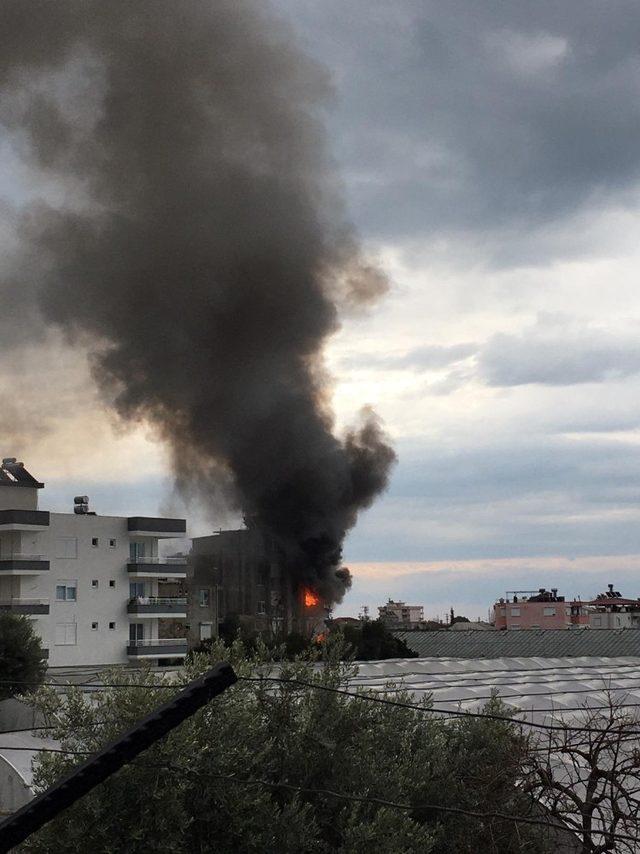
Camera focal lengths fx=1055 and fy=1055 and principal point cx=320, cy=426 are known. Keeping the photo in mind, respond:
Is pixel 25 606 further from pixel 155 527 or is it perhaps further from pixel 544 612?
pixel 544 612

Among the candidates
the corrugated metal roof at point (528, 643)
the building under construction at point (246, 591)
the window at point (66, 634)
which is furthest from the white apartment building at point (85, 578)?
the corrugated metal roof at point (528, 643)

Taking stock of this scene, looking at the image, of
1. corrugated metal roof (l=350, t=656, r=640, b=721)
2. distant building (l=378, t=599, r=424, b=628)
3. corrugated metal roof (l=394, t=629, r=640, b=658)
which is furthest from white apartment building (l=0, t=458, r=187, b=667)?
distant building (l=378, t=599, r=424, b=628)

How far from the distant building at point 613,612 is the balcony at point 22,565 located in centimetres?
4727

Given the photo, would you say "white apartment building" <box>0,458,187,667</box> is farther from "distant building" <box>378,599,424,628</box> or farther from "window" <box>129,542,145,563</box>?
"distant building" <box>378,599,424,628</box>

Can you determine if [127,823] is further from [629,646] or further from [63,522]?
[629,646]

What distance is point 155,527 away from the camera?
58.3m

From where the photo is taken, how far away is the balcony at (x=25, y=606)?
52.2 metres

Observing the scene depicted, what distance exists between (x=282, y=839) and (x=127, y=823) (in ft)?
5.43

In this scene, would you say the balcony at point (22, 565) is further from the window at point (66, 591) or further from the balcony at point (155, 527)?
the balcony at point (155, 527)

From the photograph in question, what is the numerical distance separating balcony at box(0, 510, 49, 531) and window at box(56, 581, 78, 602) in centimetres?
330

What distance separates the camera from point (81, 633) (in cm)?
5525

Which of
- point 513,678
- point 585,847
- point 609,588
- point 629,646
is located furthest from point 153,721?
point 609,588

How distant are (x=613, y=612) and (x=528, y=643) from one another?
30333 millimetres

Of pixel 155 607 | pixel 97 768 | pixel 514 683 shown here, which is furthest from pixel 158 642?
pixel 97 768
